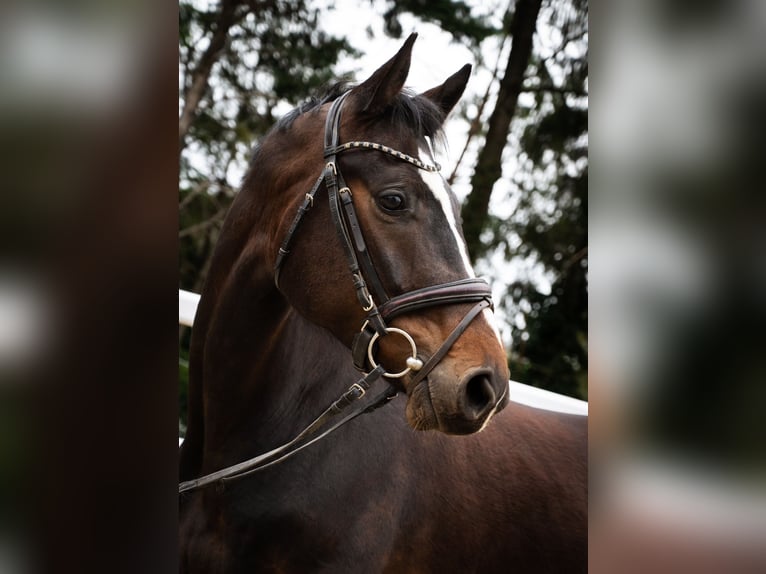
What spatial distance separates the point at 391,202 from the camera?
1.87 meters

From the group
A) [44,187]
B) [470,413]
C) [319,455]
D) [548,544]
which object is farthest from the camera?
[548,544]

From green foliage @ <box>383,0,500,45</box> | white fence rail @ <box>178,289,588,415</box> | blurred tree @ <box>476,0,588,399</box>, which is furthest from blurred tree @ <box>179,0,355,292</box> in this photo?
white fence rail @ <box>178,289,588,415</box>

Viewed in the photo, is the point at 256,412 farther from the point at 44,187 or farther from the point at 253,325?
the point at 44,187

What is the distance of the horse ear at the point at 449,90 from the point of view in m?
2.22

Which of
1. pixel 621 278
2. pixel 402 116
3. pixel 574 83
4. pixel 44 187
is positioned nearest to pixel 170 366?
pixel 44 187

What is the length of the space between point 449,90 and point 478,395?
1048mm

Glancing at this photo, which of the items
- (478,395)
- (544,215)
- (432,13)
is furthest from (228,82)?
(478,395)

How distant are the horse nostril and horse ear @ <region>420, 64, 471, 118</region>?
37.2 inches

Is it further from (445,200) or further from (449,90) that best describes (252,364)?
(449,90)

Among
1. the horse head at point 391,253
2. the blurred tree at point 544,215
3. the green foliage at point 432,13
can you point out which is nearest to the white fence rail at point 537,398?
Result: the horse head at point 391,253

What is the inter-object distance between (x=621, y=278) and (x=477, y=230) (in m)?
4.51

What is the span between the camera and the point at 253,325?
2.18 m

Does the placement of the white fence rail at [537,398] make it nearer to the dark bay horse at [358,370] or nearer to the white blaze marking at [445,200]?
the dark bay horse at [358,370]

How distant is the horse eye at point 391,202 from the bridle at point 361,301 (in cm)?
9
